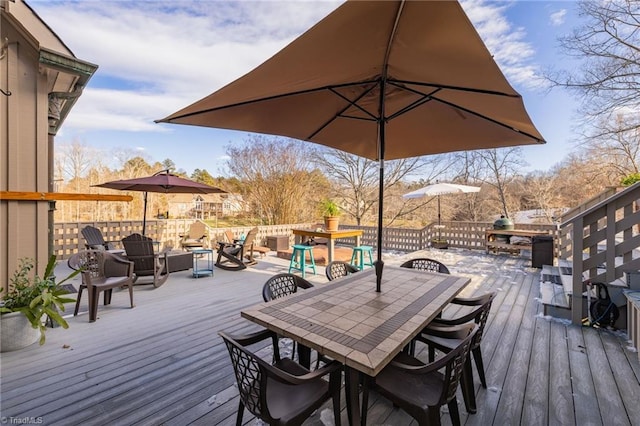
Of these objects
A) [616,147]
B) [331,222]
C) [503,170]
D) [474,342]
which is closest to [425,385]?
[474,342]

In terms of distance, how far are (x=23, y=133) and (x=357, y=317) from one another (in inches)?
A: 166

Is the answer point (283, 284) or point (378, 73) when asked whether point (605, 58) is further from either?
point (283, 284)

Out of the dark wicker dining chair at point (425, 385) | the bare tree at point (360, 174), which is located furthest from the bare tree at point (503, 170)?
the dark wicker dining chair at point (425, 385)

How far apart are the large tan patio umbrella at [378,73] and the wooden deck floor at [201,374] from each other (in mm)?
1415

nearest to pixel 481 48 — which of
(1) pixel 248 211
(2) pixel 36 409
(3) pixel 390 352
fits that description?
(3) pixel 390 352

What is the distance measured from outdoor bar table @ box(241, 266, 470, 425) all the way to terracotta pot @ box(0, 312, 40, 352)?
261 centimetres

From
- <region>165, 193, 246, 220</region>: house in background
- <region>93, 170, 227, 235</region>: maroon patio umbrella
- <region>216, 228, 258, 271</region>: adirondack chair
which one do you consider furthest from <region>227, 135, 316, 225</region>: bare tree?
<region>93, 170, 227, 235</region>: maroon patio umbrella

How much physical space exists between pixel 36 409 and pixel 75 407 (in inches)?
9.6

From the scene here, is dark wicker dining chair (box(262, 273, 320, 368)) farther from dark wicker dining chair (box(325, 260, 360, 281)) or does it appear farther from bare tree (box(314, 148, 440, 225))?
bare tree (box(314, 148, 440, 225))

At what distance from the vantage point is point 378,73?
6.03ft

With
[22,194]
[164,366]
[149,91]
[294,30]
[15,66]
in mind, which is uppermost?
[149,91]

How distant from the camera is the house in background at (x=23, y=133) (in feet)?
9.79

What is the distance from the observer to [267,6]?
210 inches

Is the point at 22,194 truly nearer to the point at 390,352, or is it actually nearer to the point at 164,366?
the point at 164,366
